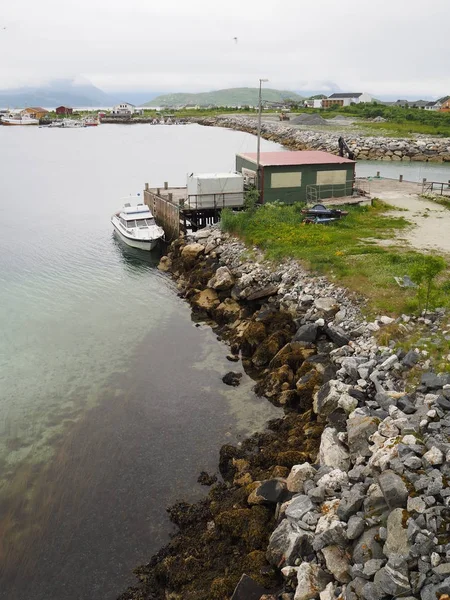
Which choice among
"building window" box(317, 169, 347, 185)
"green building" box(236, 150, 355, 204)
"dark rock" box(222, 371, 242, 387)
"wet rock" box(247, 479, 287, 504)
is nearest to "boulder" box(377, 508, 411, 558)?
"wet rock" box(247, 479, 287, 504)

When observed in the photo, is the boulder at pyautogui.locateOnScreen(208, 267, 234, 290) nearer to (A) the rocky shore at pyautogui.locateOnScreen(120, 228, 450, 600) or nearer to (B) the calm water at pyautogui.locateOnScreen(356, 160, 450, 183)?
(A) the rocky shore at pyautogui.locateOnScreen(120, 228, 450, 600)

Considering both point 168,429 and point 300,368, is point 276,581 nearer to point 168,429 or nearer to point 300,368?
point 168,429

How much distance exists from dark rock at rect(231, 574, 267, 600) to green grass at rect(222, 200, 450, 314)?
12598 mm

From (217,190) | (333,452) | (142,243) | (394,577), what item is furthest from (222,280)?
(394,577)

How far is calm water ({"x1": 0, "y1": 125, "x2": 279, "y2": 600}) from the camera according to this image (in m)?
14.1

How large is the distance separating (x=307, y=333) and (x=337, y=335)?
5.02 feet

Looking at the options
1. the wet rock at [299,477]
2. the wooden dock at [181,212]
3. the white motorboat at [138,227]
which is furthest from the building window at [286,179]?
the wet rock at [299,477]

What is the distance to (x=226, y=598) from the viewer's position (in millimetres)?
11695

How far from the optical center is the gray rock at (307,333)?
73.3 feet

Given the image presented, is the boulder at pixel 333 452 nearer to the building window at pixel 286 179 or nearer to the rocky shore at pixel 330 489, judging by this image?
the rocky shore at pixel 330 489

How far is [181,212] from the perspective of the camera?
40.2 meters

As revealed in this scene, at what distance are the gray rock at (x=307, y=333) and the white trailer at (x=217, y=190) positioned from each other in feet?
62.0

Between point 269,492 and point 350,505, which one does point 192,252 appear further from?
point 350,505

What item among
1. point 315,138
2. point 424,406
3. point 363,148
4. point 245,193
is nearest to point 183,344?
point 424,406
